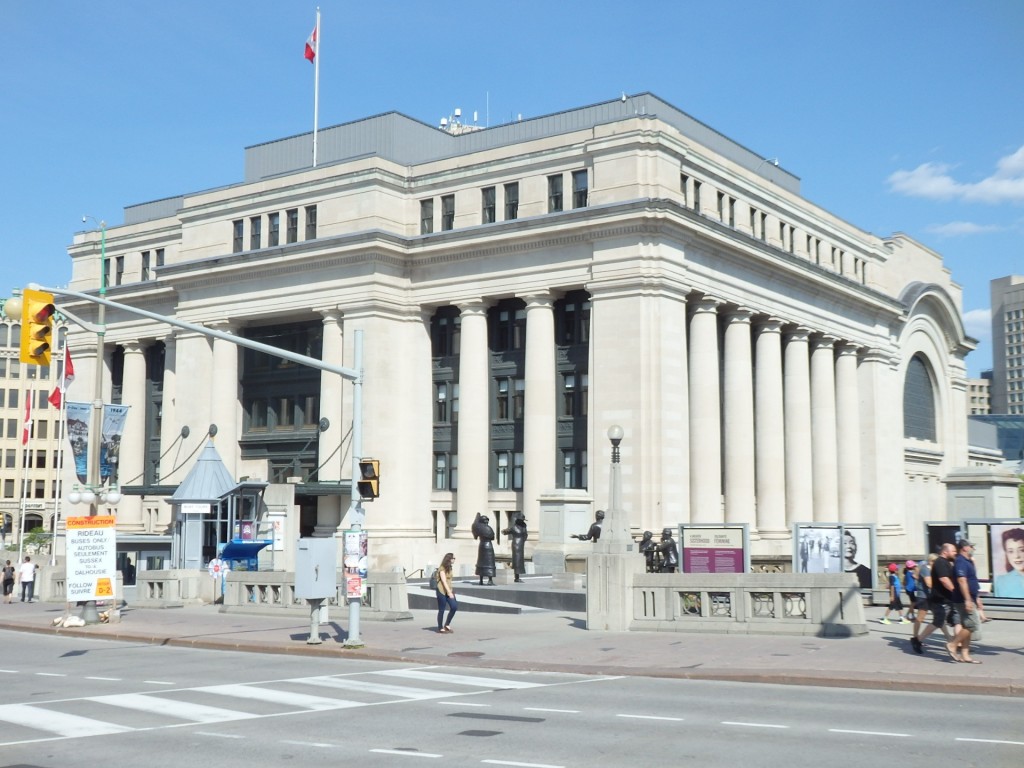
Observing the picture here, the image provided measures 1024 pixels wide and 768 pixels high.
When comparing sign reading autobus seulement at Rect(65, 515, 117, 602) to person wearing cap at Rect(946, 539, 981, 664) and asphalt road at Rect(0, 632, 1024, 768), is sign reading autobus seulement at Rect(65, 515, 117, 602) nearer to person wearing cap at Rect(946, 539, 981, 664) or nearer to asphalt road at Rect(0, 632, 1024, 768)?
asphalt road at Rect(0, 632, 1024, 768)

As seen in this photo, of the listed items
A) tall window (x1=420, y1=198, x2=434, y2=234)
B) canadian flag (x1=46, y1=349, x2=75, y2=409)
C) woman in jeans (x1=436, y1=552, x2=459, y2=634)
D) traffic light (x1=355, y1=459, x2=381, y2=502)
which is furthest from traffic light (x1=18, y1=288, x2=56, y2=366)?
tall window (x1=420, y1=198, x2=434, y2=234)

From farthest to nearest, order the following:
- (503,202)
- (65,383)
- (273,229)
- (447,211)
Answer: (273,229) → (447,211) → (503,202) → (65,383)

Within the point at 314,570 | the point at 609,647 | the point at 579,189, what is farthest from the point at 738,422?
the point at 314,570

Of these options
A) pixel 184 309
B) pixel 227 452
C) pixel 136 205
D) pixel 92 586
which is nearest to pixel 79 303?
pixel 136 205

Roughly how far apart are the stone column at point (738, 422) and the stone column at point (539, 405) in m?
9.13

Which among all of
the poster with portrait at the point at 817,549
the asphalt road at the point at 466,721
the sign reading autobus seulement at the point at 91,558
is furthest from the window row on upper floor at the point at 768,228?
the asphalt road at the point at 466,721

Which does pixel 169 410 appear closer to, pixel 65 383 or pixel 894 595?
pixel 65 383

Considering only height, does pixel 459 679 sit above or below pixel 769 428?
below

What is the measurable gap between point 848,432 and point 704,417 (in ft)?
60.0

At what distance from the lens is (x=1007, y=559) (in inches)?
1098

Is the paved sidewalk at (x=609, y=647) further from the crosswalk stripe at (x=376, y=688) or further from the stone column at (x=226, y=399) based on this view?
the stone column at (x=226, y=399)

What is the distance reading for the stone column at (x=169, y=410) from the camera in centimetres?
6353

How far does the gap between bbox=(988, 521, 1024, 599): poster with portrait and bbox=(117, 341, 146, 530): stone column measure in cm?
5148

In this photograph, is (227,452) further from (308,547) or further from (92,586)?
(308,547)
